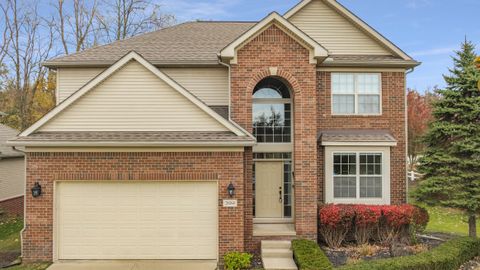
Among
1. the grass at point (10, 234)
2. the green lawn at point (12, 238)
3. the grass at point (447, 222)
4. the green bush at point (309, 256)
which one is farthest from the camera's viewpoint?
the grass at point (447, 222)

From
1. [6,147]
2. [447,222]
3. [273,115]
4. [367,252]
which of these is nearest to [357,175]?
[367,252]

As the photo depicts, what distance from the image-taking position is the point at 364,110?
12.6 m

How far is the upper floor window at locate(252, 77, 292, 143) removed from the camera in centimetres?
1181

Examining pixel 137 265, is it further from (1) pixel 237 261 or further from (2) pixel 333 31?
(2) pixel 333 31

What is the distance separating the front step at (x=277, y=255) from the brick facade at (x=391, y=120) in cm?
445

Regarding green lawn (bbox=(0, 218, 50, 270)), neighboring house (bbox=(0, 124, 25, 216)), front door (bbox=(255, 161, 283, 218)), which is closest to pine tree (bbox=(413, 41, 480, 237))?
front door (bbox=(255, 161, 283, 218))

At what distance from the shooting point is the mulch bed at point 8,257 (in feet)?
31.6

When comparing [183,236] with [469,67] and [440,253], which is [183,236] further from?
[469,67]

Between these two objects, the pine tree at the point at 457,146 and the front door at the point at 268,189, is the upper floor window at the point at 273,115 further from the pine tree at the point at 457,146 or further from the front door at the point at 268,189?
the pine tree at the point at 457,146

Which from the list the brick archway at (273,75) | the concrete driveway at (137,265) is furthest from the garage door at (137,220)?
the brick archway at (273,75)

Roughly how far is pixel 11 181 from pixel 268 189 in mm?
13948

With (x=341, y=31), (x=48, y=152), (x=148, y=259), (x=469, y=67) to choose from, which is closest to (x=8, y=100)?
(x=48, y=152)

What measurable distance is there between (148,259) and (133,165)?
2715 mm

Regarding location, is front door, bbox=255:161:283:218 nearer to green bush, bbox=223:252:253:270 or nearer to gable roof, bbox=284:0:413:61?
green bush, bbox=223:252:253:270
